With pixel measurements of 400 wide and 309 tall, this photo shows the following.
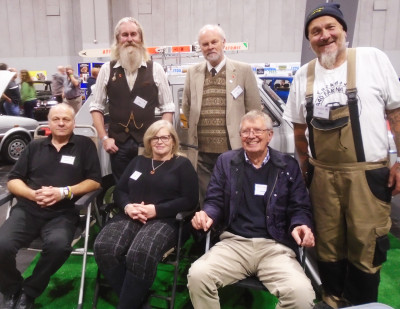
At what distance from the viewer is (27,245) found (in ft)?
7.36

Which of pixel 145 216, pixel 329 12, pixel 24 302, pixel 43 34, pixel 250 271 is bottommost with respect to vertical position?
pixel 24 302

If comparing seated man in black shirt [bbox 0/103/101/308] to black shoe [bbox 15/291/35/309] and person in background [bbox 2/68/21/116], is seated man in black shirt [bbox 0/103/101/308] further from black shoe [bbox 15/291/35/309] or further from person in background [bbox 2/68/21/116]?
person in background [bbox 2/68/21/116]

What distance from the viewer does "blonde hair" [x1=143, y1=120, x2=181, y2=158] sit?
2396 millimetres

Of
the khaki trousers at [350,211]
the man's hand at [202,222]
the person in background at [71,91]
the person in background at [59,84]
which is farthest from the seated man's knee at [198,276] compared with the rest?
the person in background at [59,84]

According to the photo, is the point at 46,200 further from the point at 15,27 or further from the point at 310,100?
the point at 15,27

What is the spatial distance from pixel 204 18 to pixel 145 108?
41.8 ft

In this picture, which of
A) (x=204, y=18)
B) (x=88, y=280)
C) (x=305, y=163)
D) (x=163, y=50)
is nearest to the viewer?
(x=305, y=163)

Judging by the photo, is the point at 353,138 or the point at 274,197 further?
the point at 274,197

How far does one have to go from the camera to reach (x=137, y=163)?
246cm

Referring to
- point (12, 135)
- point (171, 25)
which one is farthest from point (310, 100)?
point (171, 25)

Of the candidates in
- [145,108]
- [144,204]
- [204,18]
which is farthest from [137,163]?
[204,18]

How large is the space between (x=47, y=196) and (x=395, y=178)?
2.11 metres

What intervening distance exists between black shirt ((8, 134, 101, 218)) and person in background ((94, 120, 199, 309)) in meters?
0.32

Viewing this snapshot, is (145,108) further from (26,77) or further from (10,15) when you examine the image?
(10,15)
